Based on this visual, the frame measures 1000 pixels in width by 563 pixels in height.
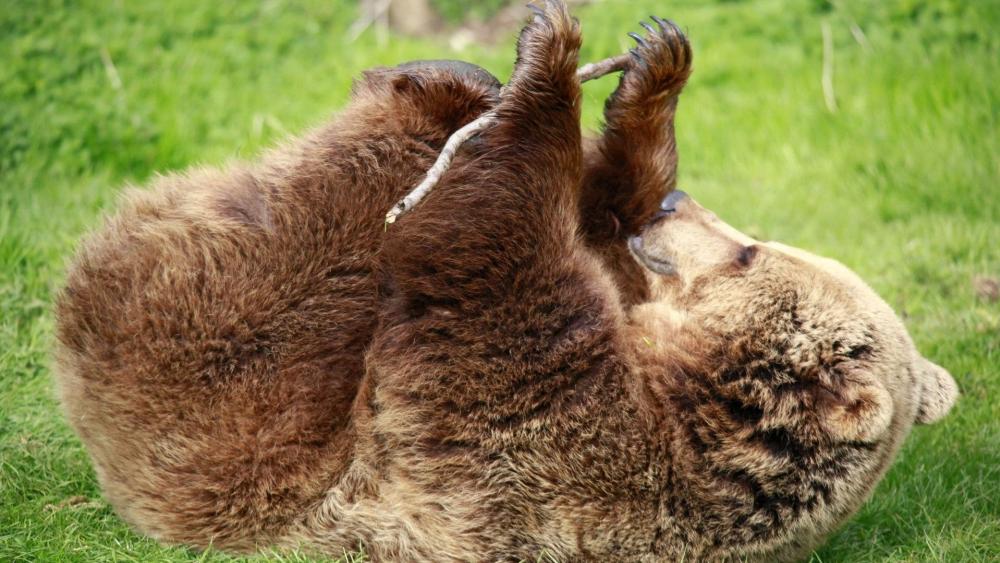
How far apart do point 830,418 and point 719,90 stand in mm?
5654

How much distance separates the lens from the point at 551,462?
371cm

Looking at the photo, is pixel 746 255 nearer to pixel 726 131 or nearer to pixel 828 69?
pixel 726 131

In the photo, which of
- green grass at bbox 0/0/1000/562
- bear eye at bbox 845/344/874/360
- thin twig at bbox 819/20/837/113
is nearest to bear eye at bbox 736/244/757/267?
→ bear eye at bbox 845/344/874/360

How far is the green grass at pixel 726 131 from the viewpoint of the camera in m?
5.41

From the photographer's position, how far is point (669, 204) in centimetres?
447

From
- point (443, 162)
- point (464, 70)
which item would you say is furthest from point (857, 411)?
point (464, 70)

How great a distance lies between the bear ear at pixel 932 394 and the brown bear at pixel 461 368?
0.03m

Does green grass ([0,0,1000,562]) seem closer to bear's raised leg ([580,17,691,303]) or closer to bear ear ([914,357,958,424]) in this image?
bear ear ([914,357,958,424])

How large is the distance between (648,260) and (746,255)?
17.6 inches

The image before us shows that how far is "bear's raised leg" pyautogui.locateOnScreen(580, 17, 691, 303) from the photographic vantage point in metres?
4.50

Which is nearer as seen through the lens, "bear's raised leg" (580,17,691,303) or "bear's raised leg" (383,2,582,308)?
"bear's raised leg" (383,2,582,308)

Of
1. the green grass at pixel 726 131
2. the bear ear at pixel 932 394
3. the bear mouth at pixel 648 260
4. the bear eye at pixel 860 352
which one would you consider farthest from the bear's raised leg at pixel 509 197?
the green grass at pixel 726 131

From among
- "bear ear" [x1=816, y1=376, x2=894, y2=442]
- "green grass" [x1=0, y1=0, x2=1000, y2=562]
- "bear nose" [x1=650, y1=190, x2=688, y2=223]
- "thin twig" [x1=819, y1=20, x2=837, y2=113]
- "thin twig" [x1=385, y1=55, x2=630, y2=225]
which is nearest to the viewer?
"thin twig" [x1=385, y1=55, x2=630, y2=225]

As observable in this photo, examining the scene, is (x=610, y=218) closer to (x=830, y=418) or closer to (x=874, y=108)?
(x=830, y=418)
